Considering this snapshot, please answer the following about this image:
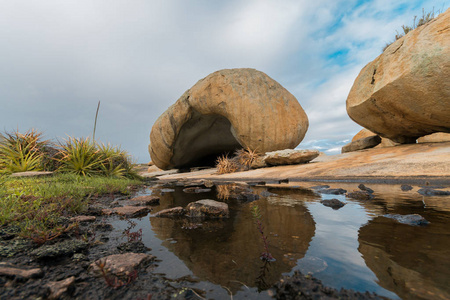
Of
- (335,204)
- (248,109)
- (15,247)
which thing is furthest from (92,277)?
(248,109)

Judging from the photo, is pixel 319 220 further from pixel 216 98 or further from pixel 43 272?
pixel 216 98

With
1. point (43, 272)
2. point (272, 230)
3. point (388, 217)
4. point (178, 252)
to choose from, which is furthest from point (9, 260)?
point (388, 217)

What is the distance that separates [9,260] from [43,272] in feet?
1.11

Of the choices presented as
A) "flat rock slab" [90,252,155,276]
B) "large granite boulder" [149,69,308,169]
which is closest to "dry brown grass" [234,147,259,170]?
"large granite boulder" [149,69,308,169]

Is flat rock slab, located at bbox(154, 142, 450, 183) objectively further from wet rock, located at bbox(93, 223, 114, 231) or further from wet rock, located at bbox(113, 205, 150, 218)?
wet rock, located at bbox(93, 223, 114, 231)

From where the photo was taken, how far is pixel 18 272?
1.10 metres

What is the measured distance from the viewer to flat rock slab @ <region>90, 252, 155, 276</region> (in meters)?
1.21

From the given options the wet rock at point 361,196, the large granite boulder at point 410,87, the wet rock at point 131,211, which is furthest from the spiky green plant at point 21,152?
→ the large granite boulder at point 410,87

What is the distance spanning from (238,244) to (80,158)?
7.16m

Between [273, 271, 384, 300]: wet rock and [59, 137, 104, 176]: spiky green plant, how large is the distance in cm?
711

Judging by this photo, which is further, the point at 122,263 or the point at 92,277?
the point at 122,263

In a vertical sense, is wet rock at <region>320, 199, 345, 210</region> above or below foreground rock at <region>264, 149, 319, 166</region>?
below

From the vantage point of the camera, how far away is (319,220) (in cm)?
233

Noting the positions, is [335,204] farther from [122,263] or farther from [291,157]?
[291,157]
